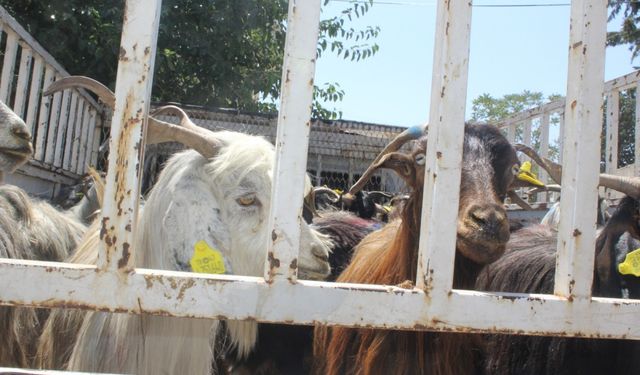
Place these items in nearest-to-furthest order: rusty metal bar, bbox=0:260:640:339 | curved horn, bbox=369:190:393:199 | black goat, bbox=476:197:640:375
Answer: rusty metal bar, bbox=0:260:640:339 < black goat, bbox=476:197:640:375 < curved horn, bbox=369:190:393:199

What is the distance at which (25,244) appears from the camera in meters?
3.77

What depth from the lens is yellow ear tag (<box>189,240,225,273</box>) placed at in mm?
2649

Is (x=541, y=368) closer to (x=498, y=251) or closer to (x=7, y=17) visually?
(x=498, y=251)

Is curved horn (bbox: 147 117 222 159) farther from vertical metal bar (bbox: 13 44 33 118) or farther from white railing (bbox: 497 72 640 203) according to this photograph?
white railing (bbox: 497 72 640 203)

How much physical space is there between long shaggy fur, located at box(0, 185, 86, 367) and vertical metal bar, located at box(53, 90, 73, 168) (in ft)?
9.86

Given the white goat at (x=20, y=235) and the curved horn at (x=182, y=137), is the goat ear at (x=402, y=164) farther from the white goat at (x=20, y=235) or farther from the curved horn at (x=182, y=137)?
the white goat at (x=20, y=235)

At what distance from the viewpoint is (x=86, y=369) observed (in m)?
2.90

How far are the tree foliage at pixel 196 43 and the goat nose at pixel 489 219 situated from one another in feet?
24.9

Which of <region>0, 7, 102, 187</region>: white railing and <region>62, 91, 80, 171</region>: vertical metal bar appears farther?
<region>62, 91, 80, 171</region>: vertical metal bar

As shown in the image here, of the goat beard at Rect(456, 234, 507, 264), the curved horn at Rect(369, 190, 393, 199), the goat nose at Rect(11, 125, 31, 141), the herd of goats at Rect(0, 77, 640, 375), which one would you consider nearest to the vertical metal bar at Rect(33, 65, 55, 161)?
the herd of goats at Rect(0, 77, 640, 375)

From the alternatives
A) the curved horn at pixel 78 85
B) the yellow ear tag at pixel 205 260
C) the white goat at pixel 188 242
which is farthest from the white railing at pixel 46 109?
the yellow ear tag at pixel 205 260

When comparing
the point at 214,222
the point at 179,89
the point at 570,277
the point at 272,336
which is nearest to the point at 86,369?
the point at 214,222

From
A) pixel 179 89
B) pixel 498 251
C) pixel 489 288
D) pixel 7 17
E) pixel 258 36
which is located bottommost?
pixel 489 288

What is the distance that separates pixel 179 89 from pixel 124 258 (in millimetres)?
9834
